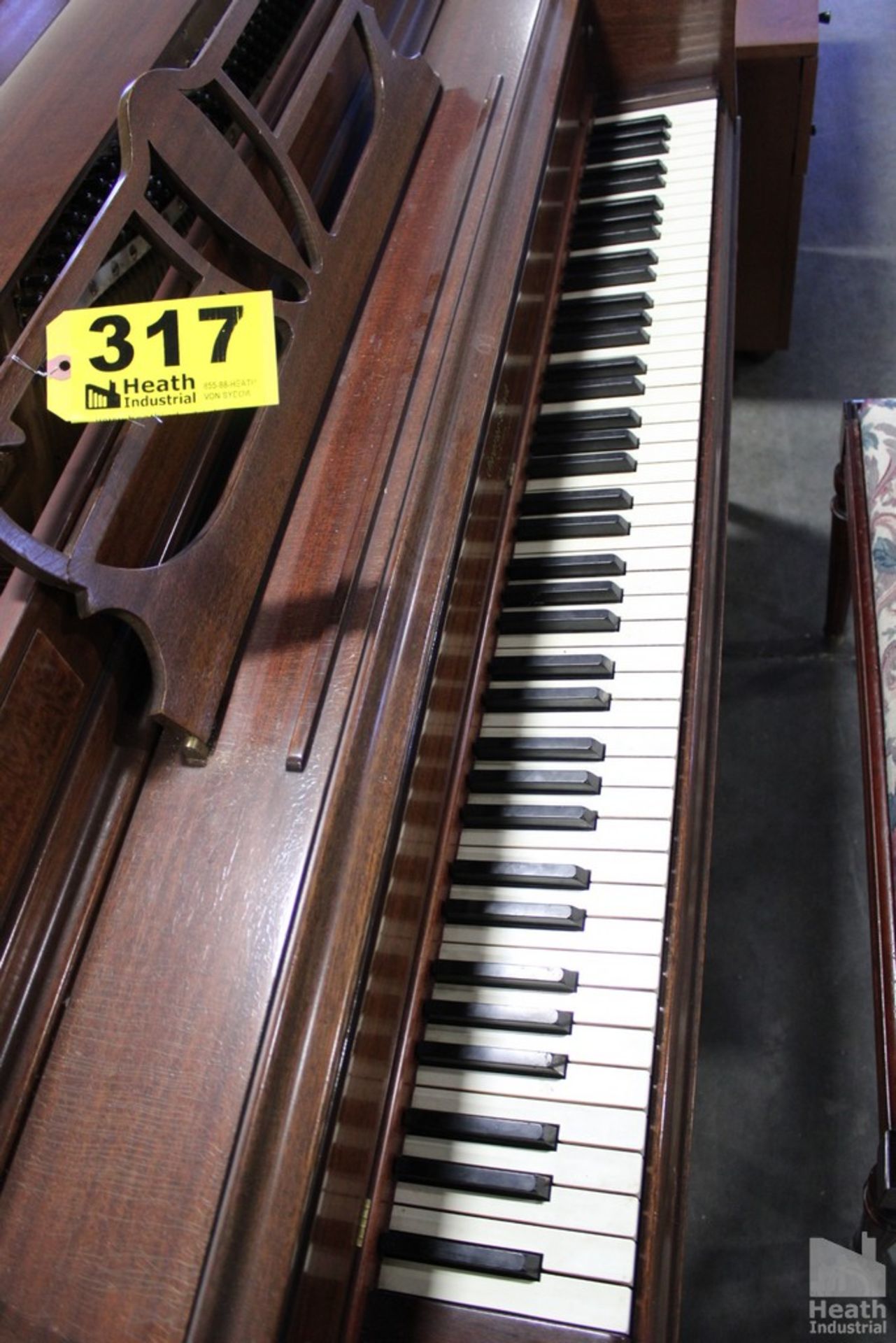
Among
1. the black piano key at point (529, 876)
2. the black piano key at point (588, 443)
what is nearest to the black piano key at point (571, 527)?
the black piano key at point (588, 443)

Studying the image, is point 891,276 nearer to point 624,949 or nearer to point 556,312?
point 556,312

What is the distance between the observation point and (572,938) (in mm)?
1255

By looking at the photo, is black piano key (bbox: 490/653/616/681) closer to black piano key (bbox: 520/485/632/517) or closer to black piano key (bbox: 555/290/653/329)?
black piano key (bbox: 520/485/632/517)

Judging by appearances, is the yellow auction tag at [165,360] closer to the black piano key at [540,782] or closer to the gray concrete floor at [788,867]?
the black piano key at [540,782]

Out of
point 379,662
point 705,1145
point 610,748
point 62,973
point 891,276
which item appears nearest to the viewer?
point 62,973

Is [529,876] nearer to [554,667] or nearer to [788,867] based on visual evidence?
[554,667]

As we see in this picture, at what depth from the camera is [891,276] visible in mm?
3512

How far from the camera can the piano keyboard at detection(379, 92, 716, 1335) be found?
1086 mm

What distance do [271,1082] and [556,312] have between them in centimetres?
148

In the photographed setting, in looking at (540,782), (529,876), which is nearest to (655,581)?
(540,782)

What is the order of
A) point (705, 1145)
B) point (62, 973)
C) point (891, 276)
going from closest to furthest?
point (62, 973), point (705, 1145), point (891, 276)

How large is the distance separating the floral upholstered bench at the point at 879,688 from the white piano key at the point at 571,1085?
1.78 feet

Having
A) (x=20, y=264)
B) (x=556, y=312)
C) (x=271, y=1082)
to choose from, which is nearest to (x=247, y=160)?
(x=20, y=264)

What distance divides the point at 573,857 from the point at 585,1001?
0.60ft
